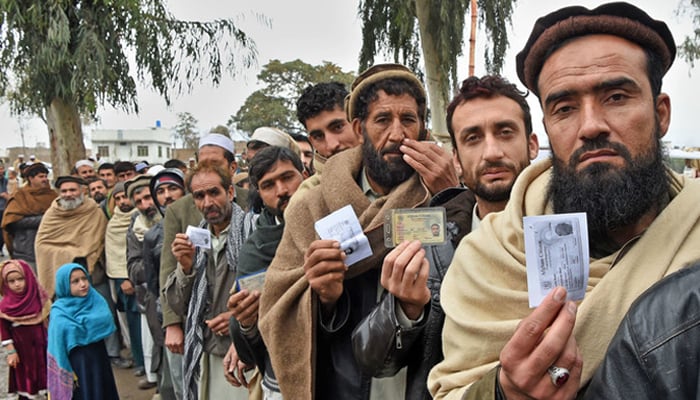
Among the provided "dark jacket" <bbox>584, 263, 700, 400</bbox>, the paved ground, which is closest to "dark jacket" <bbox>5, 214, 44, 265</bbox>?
the paved ground

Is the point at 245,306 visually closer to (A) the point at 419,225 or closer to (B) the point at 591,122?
(A) the point at 419,225

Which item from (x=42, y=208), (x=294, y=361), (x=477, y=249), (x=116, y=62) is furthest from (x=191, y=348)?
Answer: (x=116, y=62)

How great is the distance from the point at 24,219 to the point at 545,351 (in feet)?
24.6

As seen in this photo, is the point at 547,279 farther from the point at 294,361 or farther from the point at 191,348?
the point at 191,348

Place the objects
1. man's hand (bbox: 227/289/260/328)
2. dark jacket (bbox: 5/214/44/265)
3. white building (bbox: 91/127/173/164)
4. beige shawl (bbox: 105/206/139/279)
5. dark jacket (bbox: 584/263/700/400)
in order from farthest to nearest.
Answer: white building (bbox: 91/127/173/164) < dark jacket (bbox: 5/214/44/265) < beige shawl (bbox: 105/206/139/279) < man's hand (bbox: 227/289/260/328) < dark jacket (bbox: 584/263/700/400)

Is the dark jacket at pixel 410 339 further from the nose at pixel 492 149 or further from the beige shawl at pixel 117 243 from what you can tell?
the beige shawl at pixel 117 243

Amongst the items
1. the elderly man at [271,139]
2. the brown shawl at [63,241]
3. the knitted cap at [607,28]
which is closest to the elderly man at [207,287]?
the elderly man at [271,139]

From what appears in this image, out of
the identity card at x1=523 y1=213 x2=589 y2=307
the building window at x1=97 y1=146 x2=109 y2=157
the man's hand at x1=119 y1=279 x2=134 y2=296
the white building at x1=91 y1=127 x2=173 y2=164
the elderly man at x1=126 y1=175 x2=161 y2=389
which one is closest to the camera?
the identity card at x1=523 y1=213 x2=589 y2=307

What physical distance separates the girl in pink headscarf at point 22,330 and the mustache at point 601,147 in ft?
17.4

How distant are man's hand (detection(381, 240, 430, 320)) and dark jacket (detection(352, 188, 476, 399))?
0.37ft

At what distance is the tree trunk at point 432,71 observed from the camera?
34.8 feet

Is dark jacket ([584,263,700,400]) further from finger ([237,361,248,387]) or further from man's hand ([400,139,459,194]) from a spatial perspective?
finger ([237,361,248,387])

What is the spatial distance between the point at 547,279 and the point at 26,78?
11.1 m

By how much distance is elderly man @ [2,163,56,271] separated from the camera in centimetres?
694
